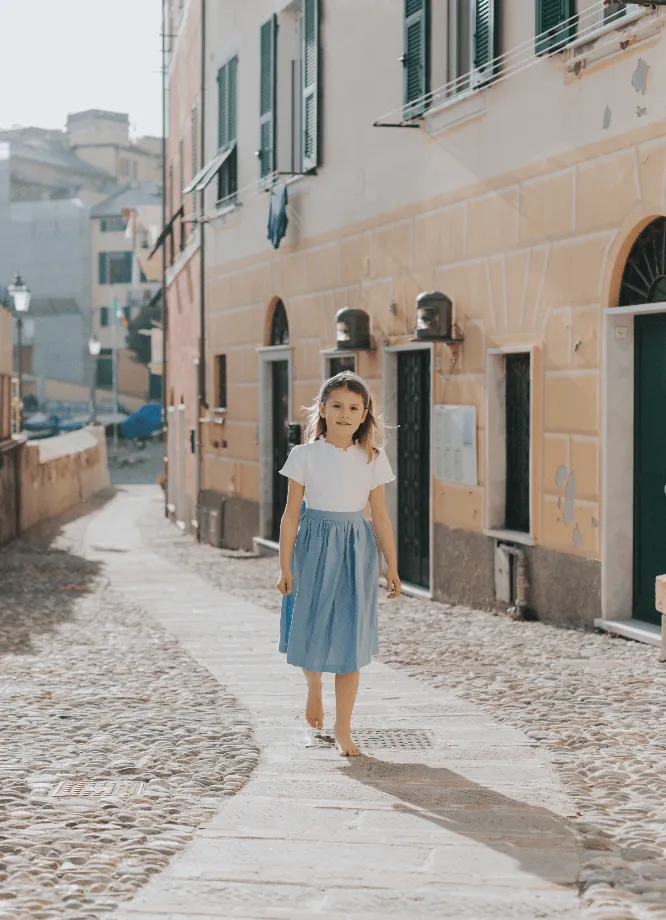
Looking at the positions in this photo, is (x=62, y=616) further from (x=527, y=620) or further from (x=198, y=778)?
(x=198, y=778)

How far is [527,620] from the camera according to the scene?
9883 millimetres


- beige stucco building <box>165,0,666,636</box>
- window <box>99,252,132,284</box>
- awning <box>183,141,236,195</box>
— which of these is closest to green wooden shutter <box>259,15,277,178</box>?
beige stucco building <box>165,0,666,636</box>

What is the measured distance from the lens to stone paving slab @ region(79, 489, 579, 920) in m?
3.88

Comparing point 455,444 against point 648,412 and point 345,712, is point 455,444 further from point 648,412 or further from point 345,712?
point 345,712

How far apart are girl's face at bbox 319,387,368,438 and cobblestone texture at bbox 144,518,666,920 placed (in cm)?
155

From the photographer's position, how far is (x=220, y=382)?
1859 centimetres

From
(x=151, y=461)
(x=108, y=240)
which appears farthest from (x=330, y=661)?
(x=108, y=240)

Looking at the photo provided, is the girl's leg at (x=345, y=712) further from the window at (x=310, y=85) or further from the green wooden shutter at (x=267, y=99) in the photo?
the green wooden shutter at (x=267, y=99)

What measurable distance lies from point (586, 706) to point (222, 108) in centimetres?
1276

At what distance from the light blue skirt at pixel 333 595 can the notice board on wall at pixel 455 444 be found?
507 centimetres

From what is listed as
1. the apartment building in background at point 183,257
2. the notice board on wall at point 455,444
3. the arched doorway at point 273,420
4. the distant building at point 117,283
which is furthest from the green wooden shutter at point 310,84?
the distant building at point 117,283

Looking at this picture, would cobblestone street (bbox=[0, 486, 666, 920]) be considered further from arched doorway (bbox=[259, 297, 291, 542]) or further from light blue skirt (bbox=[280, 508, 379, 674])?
arched doorway (bbox=[259, 297, 291, 542])

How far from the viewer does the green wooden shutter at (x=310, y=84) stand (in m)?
13.8

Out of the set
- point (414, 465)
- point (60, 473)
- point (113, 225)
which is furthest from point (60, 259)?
point (414, 465)
